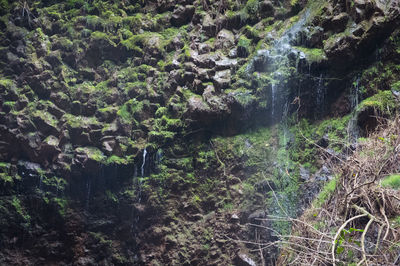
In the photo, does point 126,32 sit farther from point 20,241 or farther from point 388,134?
point 388,134

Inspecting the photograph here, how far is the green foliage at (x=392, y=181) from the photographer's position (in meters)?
3.59

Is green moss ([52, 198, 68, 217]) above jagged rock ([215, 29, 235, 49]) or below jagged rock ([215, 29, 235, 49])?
below

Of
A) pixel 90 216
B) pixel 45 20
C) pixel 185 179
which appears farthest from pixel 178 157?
pixel 45 20

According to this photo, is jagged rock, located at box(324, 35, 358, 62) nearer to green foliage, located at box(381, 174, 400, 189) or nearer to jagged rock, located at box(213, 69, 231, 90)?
jagged rock, located at box(213, 69, 231, 90)

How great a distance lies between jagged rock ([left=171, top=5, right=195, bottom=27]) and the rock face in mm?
285

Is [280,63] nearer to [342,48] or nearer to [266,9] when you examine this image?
[342,48]

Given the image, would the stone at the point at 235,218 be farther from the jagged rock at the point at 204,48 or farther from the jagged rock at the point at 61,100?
the jagged rock at the point at 61,100

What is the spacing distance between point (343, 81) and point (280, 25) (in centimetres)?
199

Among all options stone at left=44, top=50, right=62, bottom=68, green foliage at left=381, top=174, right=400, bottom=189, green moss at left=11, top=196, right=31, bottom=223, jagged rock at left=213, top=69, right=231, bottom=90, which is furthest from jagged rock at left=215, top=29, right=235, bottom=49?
green moss at left=11, top=196, right=31, bottom=223

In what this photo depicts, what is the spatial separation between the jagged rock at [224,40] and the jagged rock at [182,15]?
112 centimetres

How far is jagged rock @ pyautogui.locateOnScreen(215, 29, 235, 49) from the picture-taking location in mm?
7613

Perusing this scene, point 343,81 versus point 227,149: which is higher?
point 343,81

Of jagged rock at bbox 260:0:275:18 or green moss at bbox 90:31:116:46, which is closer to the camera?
jagged rock at bbox 260:0:275:18

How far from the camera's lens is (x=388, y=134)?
472cm
